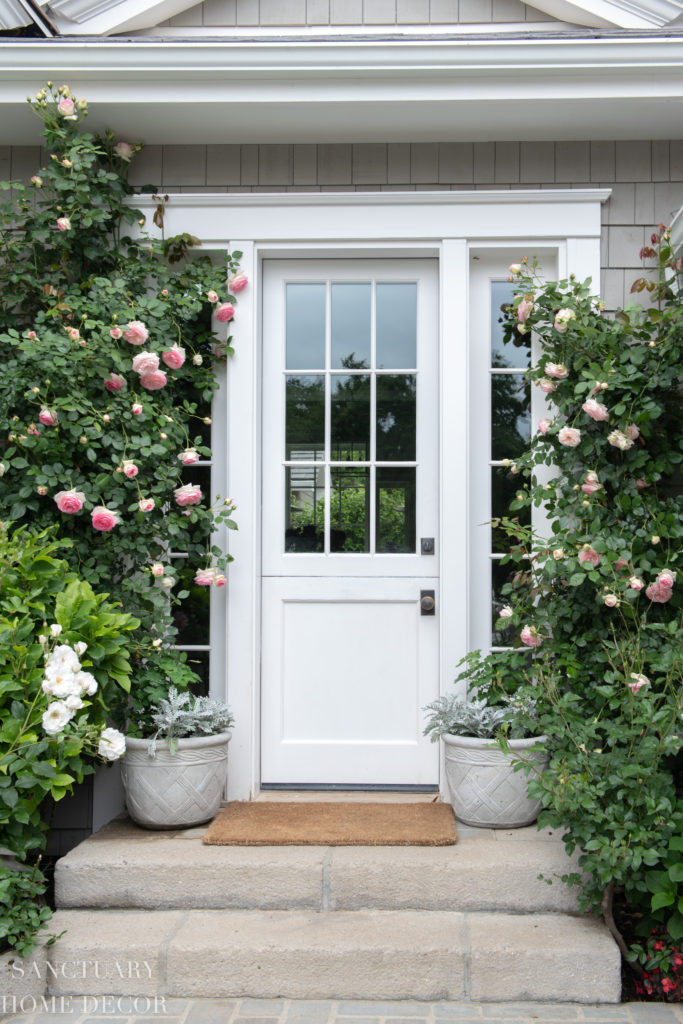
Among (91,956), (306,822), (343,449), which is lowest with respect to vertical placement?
(91,956)

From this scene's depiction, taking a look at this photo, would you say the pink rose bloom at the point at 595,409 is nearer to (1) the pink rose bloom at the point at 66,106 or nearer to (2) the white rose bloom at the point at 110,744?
(2) the white rose bloom at the point at 110,744

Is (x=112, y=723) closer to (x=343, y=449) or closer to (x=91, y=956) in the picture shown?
(x=91, y=956)

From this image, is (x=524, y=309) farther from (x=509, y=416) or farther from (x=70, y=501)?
(x=70, y=501)

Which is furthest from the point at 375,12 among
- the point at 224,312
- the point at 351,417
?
the point at 351,417

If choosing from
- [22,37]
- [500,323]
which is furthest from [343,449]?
[22,37]

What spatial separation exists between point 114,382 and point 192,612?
105 centimetres

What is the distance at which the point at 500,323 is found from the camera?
12.4ft

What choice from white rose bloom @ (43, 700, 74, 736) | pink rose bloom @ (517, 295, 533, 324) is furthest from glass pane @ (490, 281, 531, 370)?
white rose bloom @ (43, 700, 74, 736)

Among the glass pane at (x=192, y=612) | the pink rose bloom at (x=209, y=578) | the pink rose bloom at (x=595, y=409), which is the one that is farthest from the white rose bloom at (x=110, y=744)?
the pink rose bloom at (x=595, y=409)

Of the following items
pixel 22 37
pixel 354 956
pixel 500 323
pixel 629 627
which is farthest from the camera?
pixel 500 323

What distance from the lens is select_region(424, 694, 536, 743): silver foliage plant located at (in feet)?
10.7

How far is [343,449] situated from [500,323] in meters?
0.87

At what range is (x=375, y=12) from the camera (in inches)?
146

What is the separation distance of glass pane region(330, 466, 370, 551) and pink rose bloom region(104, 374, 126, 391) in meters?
0.96
